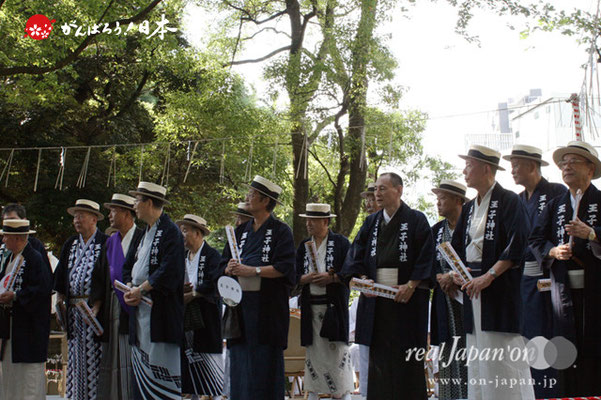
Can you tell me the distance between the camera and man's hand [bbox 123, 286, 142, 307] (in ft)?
16.7

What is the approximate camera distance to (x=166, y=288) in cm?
512

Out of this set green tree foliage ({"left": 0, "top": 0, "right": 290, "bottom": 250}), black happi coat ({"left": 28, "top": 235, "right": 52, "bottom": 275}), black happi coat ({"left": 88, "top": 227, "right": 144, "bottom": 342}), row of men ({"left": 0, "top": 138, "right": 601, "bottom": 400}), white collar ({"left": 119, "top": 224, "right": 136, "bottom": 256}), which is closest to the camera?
row of men ({"left": 0, "top": 138, "right": 601, "bottom": 400})

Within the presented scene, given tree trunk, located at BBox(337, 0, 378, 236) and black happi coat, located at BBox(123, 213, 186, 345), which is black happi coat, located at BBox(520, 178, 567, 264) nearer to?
black happi coat, located at BBox(123, 213, 186, 345)

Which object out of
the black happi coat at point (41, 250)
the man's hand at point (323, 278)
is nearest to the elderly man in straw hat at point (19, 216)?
the black happi coat at point (41, 250)

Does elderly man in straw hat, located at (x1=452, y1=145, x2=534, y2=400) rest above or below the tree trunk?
below

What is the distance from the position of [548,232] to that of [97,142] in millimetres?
14102

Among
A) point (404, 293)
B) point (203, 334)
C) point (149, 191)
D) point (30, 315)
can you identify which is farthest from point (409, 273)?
point (30, 315)

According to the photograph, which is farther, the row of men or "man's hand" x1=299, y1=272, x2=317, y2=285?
"man's hand" x1=299, y1=272, x2=317, y2=285

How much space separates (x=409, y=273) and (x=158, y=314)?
7.08 feet

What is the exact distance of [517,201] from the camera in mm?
4383

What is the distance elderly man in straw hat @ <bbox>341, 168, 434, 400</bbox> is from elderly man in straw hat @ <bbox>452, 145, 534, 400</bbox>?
37cm

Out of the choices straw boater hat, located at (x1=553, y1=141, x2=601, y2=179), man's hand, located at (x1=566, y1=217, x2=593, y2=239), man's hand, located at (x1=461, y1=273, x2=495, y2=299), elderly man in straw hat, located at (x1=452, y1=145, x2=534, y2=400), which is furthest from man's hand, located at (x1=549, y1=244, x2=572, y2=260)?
straw boater hat, located at (x1=553, y1=141, x2=601, y2=179)

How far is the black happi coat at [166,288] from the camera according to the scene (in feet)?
16.8

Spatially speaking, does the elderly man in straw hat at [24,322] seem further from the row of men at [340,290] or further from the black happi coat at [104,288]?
the black happi coat at [104,288]
